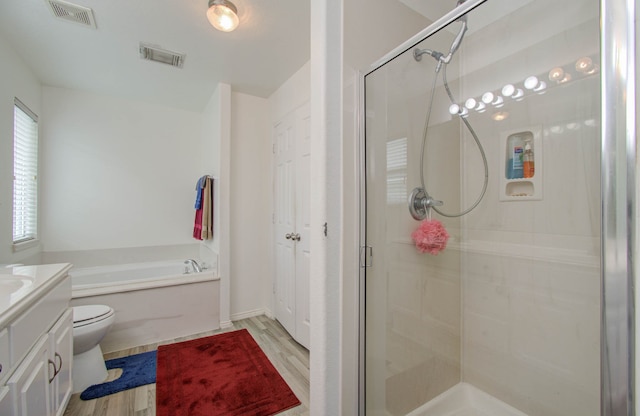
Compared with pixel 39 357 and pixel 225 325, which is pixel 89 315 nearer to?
pixel 39 357

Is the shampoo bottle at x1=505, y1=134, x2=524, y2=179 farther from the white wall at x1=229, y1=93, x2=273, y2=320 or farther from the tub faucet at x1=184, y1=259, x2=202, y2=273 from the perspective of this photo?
the tub faucet at x1=184, y1=259, x2=202, y2=273

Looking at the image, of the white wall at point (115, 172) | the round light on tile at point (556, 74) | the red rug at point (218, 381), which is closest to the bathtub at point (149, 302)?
the red rug at point (218, 381)

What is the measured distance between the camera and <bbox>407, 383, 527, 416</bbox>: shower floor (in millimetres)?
1346

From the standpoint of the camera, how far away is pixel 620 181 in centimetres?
58

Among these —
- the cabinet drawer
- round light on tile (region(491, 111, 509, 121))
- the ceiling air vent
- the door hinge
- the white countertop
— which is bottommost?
the cabinet drawer

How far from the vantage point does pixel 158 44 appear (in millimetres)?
1967

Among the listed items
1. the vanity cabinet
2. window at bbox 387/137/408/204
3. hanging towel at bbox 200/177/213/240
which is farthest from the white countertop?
window at bbox 387/137/408/204

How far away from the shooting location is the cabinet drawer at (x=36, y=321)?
0.85 meters

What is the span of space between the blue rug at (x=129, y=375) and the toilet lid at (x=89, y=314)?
1.32 ft

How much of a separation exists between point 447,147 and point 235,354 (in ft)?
6.85

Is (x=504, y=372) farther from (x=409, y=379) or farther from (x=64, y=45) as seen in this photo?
(x=64, y=45)

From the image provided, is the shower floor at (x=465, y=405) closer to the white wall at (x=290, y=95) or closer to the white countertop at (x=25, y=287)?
the white countertop at (x=25, y=287)

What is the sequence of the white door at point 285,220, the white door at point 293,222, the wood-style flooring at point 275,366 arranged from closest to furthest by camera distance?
1. the wood-style flooring at point 275,366
2. the white door at point 293,222
3. the white door at point 285,220

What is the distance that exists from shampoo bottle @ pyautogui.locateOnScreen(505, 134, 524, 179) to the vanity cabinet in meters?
1.97
